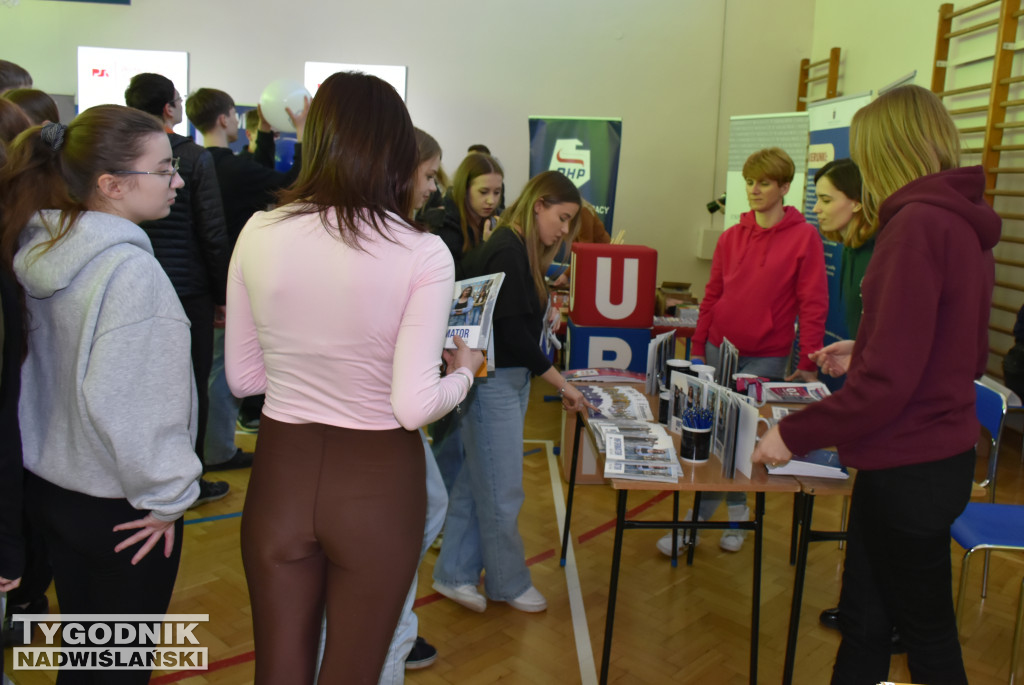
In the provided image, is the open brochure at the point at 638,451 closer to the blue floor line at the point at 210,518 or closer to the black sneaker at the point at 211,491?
the blue floor line at the point at 210,518

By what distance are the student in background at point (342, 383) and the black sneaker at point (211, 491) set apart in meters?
2.33

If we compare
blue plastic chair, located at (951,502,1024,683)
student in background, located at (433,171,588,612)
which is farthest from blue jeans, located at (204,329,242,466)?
blue plastic chair, located at (951,502,1024,683)

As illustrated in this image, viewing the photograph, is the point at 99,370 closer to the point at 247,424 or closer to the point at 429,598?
the point at 429,598

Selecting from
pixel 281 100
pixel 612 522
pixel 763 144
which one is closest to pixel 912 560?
pixel 612 522

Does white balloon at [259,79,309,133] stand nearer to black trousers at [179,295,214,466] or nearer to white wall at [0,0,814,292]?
black trousers at [179,295,214,466]

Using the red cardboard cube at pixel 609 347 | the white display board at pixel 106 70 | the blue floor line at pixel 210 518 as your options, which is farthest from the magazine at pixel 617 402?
the white display board at pixel 106 70

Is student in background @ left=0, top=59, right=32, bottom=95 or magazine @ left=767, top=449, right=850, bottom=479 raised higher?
student in background @ left=0, top=59, right=32, bottom=95

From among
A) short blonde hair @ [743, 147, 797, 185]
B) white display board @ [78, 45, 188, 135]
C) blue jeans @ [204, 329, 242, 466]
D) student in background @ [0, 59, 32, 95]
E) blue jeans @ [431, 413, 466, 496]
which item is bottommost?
blue jeans @ [204, 329, 242, 466]

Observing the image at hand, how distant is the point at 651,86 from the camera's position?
7621mm

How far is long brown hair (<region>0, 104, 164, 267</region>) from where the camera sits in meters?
1.34

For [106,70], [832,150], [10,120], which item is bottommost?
[10,120]

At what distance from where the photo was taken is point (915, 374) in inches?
54.9

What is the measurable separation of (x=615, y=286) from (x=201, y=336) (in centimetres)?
189

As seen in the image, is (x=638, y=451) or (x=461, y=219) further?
(x=461, y=219)
